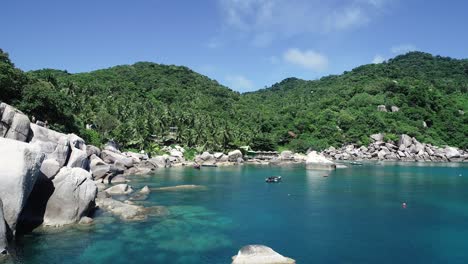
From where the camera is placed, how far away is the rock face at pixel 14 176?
23.2 metres

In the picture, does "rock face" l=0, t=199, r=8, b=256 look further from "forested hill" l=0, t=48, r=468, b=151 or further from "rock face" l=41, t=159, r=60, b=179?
"forested hill" l=0, t=48, r=468, b=151

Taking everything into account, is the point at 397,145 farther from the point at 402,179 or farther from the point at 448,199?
the point at 448,199

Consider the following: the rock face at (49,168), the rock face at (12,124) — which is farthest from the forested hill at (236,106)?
the rock face at (49,168)

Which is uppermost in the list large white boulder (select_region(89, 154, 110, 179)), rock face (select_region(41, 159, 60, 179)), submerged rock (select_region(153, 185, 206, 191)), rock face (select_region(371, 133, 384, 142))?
A: rock face (select_region(371, 133, 384, 142))

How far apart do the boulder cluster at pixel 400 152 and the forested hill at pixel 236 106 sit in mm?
4175

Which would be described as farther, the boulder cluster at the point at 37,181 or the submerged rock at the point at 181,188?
the submerged rock at the point at 181,188

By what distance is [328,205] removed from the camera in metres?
42.2

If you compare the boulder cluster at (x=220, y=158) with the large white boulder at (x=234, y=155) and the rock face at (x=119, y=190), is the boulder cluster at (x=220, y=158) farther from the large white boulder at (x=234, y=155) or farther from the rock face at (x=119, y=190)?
the rock face at (x=119, y=190)

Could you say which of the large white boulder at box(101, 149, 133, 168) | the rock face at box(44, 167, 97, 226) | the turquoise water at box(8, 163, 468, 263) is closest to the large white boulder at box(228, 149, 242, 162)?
the large white boulder at box(101, 149, 133, 168)

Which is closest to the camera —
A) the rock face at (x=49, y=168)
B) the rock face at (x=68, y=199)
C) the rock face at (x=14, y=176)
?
the rock face at (x=14, y=176)

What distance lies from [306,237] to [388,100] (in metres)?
133

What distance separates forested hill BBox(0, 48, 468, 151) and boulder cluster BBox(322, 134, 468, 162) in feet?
13.7

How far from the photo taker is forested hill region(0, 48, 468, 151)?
277 feet

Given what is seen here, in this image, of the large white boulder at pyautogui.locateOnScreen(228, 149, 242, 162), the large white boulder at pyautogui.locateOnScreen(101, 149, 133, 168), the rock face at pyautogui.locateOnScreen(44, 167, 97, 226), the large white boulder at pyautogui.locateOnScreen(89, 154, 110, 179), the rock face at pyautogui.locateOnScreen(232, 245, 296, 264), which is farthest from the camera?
the large white boulder at pyautogui.locateOnScreen(228, 149, 242, 162)
